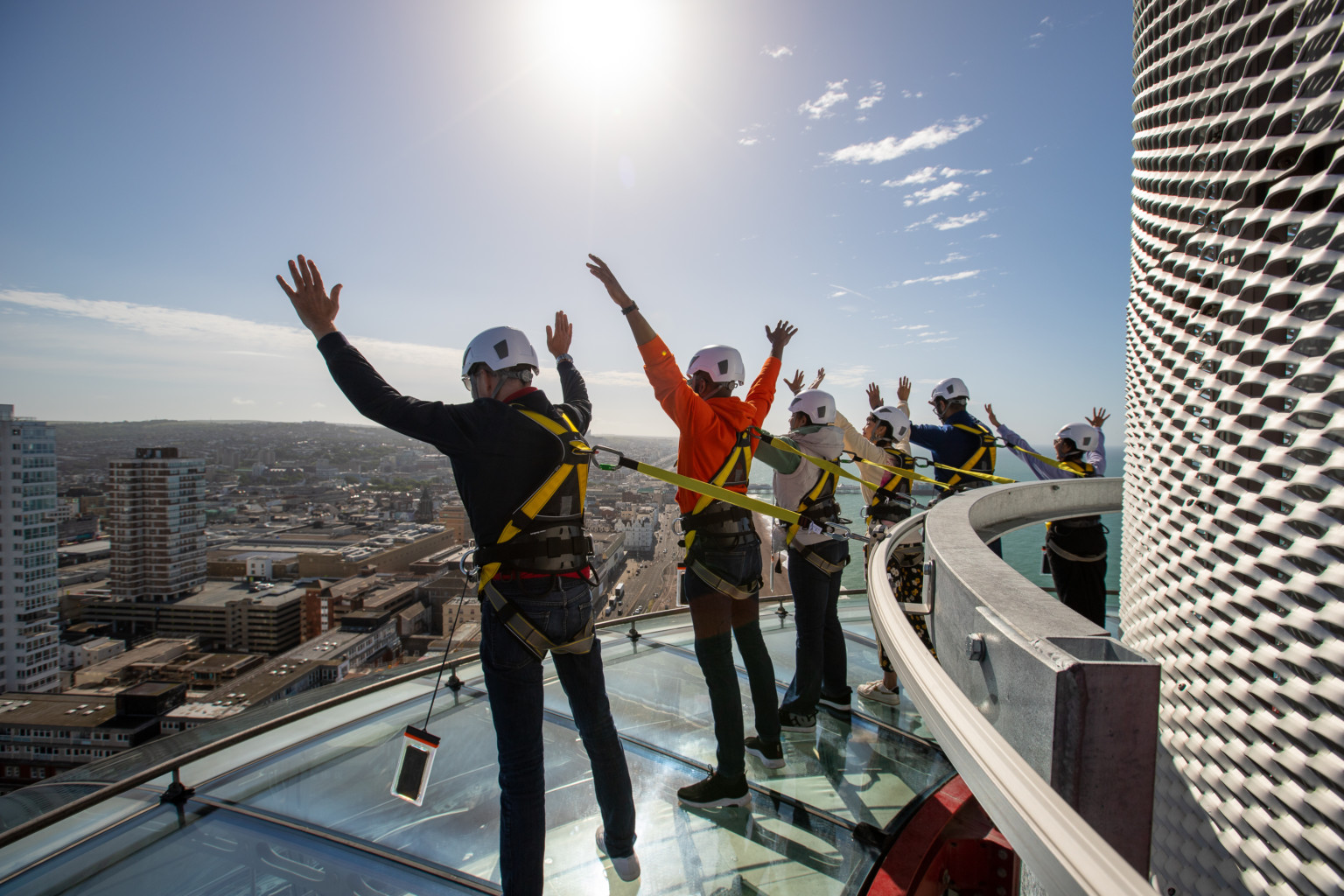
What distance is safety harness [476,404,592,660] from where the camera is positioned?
2.62m

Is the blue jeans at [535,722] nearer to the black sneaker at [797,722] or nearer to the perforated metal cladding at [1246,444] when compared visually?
the black sneaker at [797,722]

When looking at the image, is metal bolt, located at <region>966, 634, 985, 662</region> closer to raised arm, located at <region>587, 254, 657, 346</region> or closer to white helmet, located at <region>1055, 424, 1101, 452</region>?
raised arm, located at <region>587, 254, 657, 346</region>

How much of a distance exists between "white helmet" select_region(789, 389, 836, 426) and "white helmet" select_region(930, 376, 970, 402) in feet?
8.07

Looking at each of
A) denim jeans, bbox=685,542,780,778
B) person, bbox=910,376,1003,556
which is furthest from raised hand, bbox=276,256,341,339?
person, bbox=910,376,1003,556

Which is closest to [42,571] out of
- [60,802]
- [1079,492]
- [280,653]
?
[280,653]

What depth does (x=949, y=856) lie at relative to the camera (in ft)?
9.95

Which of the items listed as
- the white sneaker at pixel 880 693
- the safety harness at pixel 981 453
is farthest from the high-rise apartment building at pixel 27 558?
the safety harness at pixel 981 453

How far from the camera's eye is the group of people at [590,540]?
8.24 feet

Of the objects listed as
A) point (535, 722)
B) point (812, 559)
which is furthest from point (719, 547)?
point (535, 722)

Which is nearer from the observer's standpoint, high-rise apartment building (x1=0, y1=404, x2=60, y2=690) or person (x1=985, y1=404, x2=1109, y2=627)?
person (x1=985, y1=404, x2=1109, y2=627)

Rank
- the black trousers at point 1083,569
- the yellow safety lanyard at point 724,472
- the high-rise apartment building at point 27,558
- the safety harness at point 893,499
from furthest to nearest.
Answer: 1. the high-rise apartment building at point 27,558
2. the black trousers at point 1083,569
3. the safety harness at point 893,499
4. the yellow safety lanyard at point 724,472

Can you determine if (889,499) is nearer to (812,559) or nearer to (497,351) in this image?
(812,559)

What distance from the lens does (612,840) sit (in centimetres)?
272

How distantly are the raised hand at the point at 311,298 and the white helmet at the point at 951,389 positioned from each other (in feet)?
19.0
